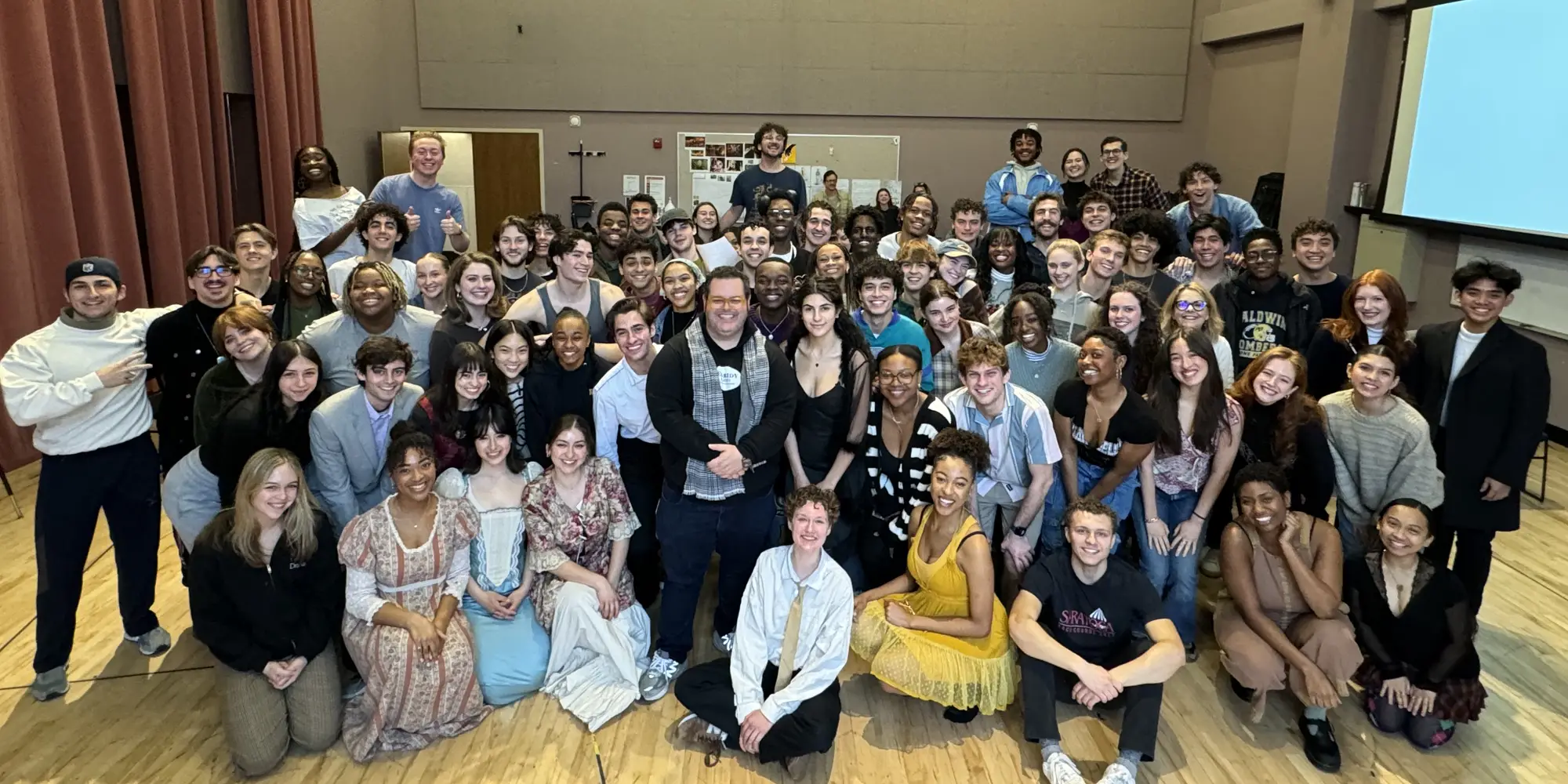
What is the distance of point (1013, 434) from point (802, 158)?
7.16 meters

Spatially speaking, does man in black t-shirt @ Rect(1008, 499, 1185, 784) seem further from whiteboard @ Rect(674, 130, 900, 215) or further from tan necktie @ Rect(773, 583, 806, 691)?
whiteboard @ Rect(674, 130, 900, 215)

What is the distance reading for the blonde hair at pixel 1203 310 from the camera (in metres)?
3.86

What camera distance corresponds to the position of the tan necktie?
3.07 metres

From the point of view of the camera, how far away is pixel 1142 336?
153 inches

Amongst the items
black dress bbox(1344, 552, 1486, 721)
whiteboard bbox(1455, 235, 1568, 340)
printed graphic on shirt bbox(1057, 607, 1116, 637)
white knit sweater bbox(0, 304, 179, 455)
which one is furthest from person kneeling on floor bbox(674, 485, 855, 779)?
whiteboard bbox(1455, 235, 1568, 340)

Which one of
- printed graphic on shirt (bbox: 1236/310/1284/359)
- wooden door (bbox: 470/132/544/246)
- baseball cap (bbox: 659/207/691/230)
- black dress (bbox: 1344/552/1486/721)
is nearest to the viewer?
black dress (bbox: 1344/552/1486/721)

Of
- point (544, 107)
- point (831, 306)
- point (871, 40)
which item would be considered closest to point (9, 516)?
point (831, 306)

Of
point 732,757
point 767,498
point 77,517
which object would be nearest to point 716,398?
point 767,498

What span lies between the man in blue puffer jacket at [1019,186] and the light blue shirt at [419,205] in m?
3.58

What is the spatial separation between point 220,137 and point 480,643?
5.56 meters

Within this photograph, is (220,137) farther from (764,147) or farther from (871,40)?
(871,40)

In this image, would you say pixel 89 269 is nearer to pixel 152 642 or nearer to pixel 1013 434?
pixel 152 642

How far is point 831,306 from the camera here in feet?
11.7

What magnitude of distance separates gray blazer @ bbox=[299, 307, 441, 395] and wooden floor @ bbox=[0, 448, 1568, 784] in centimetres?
86
